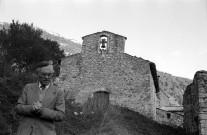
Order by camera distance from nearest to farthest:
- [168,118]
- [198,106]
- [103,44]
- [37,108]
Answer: [37,108], [198,106], [103,44], [168,118]

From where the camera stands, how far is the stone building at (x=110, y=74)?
18297mm

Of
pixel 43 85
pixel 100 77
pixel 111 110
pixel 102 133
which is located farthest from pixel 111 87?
pixel 43 85

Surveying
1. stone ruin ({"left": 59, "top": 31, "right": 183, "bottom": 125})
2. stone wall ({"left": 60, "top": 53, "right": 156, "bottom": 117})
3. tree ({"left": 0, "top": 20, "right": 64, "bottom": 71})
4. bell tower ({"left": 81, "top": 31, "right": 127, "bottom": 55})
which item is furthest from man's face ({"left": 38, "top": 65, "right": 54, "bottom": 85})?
bell tower ({"left": 81, "top": 31, "right": 127, "bottom": 55})

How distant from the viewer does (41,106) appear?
11.0 ft

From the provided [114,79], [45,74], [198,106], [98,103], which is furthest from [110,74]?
[45,74]

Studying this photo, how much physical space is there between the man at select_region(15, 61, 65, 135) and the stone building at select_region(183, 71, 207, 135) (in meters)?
7.96

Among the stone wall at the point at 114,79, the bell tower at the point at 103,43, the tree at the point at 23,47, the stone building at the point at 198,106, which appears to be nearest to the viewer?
the stone building at the point at 198,106

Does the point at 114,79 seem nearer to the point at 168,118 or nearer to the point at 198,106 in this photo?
the point at 168,118

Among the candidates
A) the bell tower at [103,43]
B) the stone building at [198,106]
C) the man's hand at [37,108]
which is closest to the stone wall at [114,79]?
the bell tower at [103,43]

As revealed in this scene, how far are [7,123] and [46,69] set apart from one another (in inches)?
237

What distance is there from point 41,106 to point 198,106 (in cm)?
859

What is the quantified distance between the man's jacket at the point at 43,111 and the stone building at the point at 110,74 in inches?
557

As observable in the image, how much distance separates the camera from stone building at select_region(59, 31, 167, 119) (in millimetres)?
18297

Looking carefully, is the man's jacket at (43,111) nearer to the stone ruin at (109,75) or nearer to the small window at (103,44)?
the stone ruin at (109,75)
